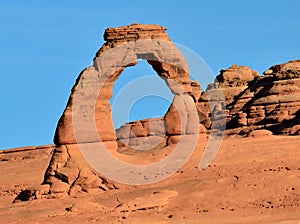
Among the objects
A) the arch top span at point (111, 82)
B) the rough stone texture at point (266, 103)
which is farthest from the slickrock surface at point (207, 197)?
the rough stone texture at point (266, 103)

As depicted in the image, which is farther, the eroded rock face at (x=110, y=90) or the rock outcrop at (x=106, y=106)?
the eroded rock face at (x=110, y=90)

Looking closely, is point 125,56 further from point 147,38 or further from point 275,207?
point 275,207

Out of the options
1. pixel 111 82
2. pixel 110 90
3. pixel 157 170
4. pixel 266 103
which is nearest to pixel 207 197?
pixel 157 170

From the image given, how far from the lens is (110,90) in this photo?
1405 inches

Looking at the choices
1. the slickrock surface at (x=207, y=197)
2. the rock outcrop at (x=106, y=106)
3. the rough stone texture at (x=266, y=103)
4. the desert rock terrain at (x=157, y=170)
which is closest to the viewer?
the slickrock surface at (x=207, y=197)

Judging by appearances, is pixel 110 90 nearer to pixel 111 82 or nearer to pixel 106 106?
pixel 111 82

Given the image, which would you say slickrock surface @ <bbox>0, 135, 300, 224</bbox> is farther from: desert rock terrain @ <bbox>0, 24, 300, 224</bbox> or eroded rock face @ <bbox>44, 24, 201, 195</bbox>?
eroded rock face @ <bbox>44, 24, 201, 195</bbox>

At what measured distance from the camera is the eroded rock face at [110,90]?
3544 cm

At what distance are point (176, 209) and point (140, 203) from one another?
131 centimetres

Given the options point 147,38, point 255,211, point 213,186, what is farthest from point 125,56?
point 255,211

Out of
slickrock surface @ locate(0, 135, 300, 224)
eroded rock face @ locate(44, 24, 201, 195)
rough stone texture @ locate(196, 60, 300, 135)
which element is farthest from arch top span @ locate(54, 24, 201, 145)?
rough stone texture @ locate(196, 60, 300, 135)

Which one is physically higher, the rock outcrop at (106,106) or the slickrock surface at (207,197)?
the rock outcrop at (106,106)

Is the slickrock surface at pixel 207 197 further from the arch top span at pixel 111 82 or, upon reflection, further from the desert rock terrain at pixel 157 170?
the arch top span at pixel 111 82

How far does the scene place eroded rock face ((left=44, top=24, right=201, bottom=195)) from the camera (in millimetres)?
35438
